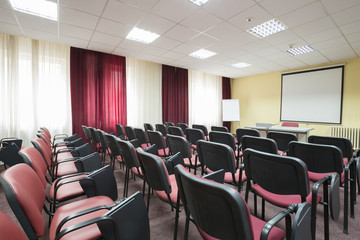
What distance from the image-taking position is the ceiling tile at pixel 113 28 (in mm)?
3361

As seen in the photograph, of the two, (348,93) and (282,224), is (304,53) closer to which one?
(348,93)

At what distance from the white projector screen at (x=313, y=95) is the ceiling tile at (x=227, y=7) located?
5.07 metres

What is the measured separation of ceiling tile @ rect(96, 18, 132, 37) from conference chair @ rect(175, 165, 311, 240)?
11.4 ft

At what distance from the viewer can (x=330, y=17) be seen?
10.3ft

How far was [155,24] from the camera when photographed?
341 cm

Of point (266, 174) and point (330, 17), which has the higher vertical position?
point (330, 17)

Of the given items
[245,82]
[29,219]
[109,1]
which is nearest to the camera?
[29,219]

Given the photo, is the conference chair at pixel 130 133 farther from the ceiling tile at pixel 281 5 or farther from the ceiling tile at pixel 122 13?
the ceiling tile at pixel 281 5

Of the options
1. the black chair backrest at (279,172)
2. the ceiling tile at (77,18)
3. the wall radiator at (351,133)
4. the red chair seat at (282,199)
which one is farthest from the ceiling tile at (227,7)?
the wall radiator at (351,133)

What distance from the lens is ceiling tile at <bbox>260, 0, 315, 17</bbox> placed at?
8.86 feet

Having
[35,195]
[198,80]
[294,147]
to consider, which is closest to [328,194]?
[294,147]

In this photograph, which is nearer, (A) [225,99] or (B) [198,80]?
(B) [198,80]

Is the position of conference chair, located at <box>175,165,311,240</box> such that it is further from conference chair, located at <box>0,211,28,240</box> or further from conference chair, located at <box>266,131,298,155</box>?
conference chair, located at <box>266,131,298,155</box>

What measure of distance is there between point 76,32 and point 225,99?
6.69 meters
